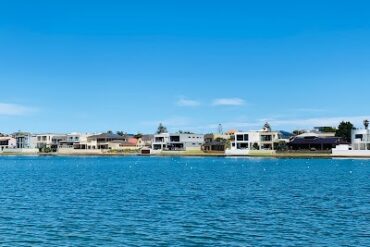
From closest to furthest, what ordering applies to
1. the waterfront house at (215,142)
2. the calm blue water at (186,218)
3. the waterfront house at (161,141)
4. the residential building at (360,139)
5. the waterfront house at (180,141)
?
the calm blue water at (186,218), the residential building at (360,139), the waterfront house at (215,142), the waterfront house at (180,141), the waterfront house at (161,141)

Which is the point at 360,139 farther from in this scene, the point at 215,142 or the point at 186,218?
the point at 186,218

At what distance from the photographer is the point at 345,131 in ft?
521

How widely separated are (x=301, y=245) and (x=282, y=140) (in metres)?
141

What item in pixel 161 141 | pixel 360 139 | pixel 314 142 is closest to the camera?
pixel 360 139

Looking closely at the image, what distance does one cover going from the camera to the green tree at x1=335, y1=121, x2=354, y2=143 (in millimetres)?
157762

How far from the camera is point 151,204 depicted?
3725 cm

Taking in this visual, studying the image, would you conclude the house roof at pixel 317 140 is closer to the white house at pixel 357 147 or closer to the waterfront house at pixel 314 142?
the waterfront house at pixel 314 142

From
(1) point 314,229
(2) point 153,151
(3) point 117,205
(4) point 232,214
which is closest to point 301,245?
(1) point 314,229

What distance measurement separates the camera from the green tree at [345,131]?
158 metres

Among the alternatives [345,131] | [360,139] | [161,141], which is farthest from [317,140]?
[161,141]

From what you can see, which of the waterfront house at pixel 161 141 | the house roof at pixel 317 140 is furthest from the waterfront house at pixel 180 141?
the house roof at pixel 317 140

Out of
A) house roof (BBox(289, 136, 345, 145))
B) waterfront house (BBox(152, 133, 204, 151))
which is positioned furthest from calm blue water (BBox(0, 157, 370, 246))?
waterfront house (BBox(152, 133, 204, 151))

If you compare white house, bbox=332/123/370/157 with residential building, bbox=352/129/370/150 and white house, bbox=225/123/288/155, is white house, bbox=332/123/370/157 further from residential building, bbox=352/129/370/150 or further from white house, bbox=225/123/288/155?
white house, bbox=225/123/288/155

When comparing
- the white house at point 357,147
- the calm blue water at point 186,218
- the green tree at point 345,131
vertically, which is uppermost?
the green tree at point 345,131
